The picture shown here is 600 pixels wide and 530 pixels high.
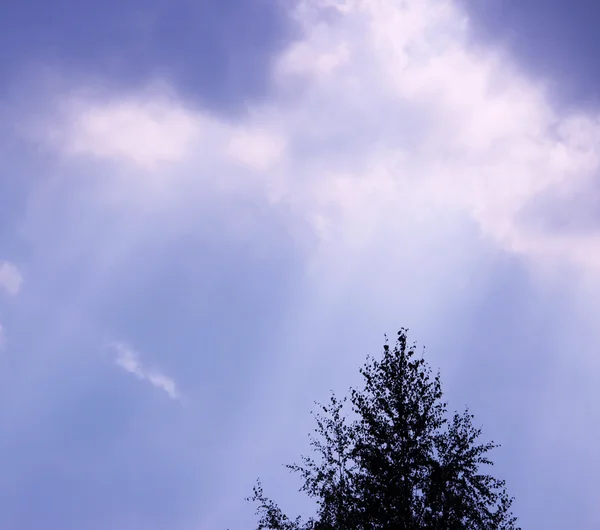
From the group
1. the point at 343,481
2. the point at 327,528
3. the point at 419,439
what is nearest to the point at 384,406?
the point at 419,439


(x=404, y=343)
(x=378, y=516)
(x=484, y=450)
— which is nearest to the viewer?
(x=378, y=516)

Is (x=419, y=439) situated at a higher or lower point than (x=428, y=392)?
lower

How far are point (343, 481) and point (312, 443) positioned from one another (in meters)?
3.06

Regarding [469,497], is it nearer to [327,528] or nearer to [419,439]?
[419,439]

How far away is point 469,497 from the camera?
108ft

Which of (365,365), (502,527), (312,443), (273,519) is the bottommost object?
(502,527)

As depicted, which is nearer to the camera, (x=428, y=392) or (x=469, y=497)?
(x=469, y=497)

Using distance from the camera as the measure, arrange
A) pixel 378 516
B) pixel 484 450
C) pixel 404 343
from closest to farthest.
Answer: pixel 378 516 < pixel 484 450 < pixel 404 343

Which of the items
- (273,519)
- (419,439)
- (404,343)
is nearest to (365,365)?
(404,343)

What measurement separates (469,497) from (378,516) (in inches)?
206

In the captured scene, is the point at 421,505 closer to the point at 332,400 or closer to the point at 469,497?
the point at 469,497

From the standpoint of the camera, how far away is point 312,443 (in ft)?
119

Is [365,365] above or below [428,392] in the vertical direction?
above

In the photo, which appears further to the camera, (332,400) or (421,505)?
(332,400)
